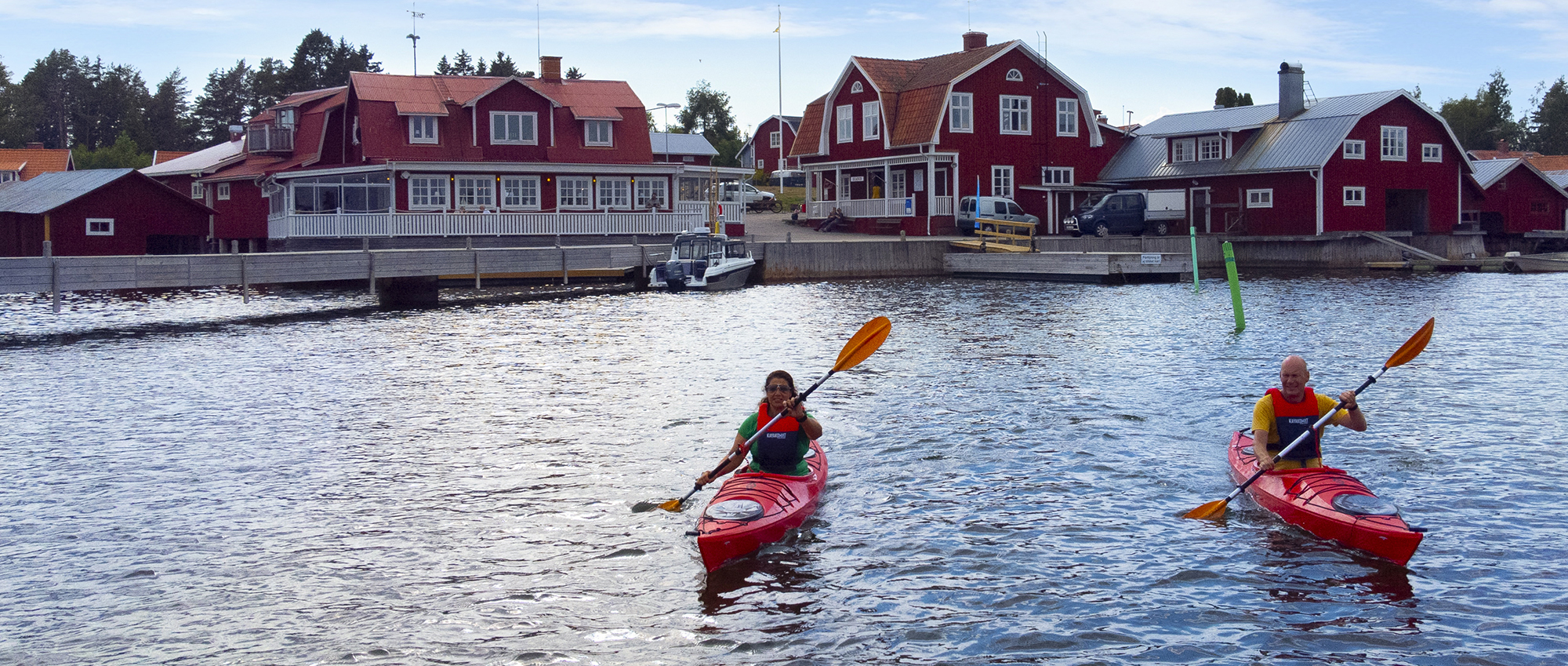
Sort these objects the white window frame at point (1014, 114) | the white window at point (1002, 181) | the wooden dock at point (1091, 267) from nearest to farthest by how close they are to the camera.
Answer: the wooden dock at point (1091, 267) < the white window frame at point (1014, 114) < the white window at point (1002, 181)

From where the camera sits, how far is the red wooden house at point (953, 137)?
5603 cm

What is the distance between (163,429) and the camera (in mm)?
17328

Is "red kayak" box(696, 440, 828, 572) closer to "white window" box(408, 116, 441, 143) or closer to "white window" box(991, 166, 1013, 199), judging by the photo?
"white window" box(408, 116, 441, 143)

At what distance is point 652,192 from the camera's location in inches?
2147

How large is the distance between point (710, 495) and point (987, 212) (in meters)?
42.3

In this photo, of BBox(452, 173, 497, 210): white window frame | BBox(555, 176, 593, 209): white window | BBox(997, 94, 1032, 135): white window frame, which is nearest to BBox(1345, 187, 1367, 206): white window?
BBox(997, 94, 1032, 135): white window frame

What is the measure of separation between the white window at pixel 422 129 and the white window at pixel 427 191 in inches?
91.9

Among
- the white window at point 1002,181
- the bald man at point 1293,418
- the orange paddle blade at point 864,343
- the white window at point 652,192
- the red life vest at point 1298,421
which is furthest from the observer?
the white window at point 1002,181

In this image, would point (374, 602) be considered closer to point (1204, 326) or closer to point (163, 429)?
point (163, 429)

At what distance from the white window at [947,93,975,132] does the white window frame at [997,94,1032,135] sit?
1581mm

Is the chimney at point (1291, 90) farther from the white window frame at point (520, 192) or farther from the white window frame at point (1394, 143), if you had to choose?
the white window frame at point (520, 192)

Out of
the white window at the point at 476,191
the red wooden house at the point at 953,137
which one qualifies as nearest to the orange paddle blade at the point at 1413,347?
the red wooden house at the point at 953,137

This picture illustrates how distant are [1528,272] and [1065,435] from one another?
43280 millimetres

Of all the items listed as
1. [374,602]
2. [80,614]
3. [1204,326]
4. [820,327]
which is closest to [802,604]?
[374,602]
